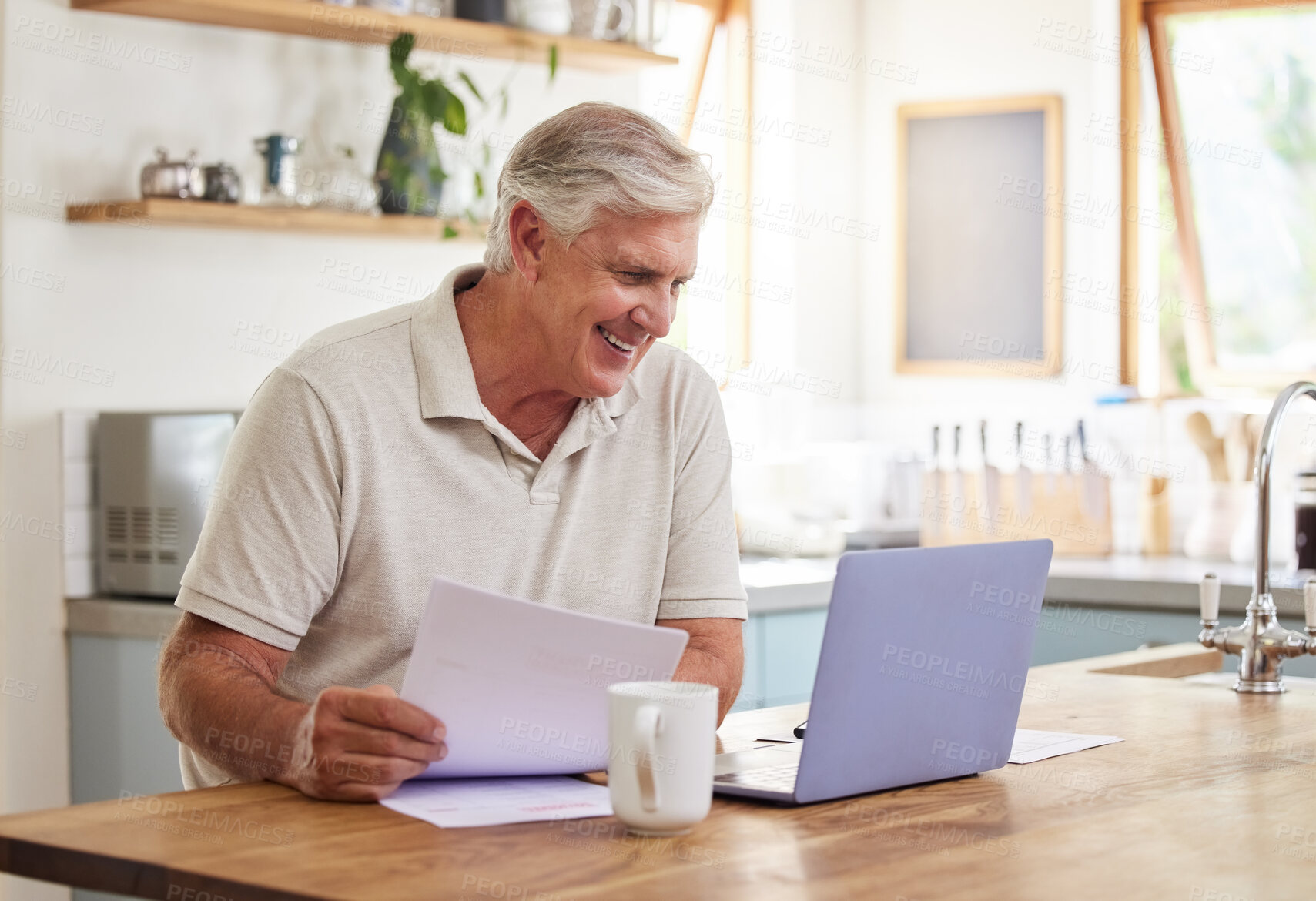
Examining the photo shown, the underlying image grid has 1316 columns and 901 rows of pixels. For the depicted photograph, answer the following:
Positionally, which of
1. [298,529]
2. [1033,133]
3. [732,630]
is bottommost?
[732,630]

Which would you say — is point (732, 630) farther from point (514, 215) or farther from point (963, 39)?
point (963, 39)

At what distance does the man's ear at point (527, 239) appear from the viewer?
5.85ft

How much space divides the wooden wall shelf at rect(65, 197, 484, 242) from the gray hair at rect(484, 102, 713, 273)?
4.51 ft

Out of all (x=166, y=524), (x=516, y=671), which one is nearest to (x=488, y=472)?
(x=516, y=671)

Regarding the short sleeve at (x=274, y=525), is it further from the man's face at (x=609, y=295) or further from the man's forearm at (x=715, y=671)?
the man's forearm at (x=715, y=671)

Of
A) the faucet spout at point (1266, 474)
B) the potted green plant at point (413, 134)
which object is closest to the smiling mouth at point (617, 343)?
the faucet spout at point (1266, 474)

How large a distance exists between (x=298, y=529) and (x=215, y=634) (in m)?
0.14

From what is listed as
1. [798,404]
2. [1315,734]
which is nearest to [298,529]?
[1315,734]

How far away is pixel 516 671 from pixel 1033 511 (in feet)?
9.49

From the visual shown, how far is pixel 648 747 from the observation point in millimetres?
1219

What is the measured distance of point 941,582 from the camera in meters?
1.44

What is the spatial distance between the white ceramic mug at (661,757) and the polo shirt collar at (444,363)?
578mm

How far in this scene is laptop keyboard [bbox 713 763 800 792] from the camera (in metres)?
1.42

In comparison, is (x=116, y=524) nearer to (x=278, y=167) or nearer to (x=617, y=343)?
(x=278, y=167)
